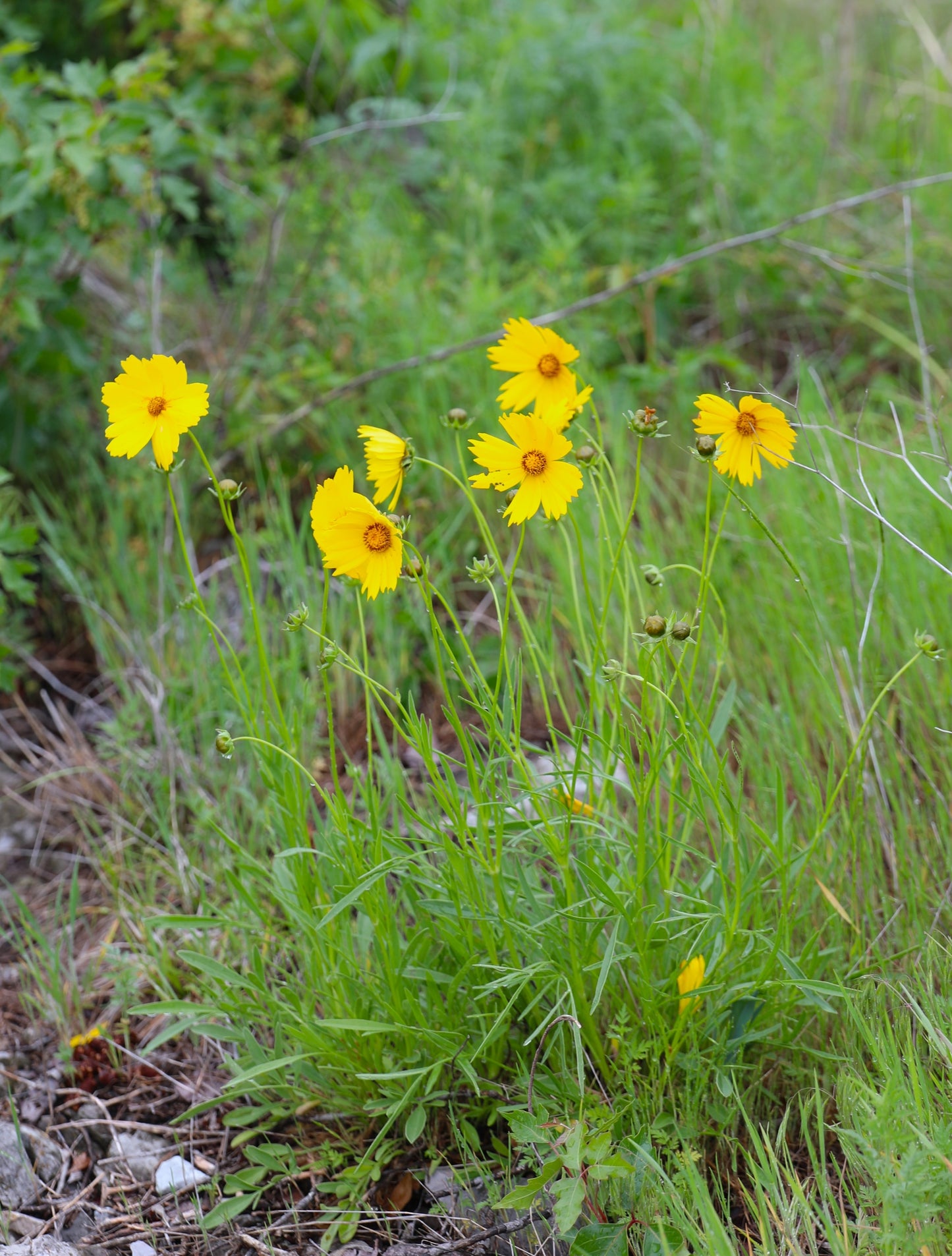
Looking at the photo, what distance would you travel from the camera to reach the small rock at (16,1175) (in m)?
1.38

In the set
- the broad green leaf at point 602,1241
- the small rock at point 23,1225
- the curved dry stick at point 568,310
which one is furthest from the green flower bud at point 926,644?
the small rock at point 23,1225

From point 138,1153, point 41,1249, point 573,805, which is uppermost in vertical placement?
point 573,805

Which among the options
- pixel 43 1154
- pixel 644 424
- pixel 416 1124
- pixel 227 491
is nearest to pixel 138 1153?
pixel 43 1154

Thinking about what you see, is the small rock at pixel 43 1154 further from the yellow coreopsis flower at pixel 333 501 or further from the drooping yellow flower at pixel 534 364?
the drooping yellow flower at pixel 534 364

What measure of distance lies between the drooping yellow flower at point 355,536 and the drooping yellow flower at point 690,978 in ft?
2.03

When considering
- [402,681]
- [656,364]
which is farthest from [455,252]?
[402,681]

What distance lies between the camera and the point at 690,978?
1295 mm

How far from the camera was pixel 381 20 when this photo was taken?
11.8ft

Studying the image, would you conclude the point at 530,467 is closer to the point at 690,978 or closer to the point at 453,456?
the point at 690,978

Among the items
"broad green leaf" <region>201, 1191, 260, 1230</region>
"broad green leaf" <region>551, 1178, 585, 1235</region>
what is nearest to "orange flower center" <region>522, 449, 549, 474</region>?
"broad green leaf" <region>551, 1178, 585, 1235</region>

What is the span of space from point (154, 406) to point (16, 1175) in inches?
41.6

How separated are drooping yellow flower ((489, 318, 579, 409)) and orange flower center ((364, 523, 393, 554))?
0.22 metres

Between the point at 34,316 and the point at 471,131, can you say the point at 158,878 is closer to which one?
the point at 34,316

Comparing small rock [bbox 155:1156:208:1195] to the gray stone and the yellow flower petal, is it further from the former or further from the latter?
the yellow flower petal
